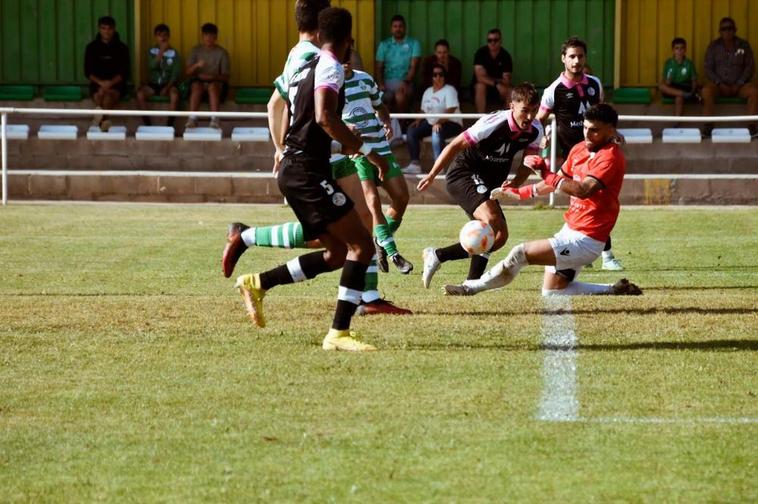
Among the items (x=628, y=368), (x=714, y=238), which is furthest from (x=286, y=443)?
(x=714, y=238)

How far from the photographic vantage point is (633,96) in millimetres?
21625

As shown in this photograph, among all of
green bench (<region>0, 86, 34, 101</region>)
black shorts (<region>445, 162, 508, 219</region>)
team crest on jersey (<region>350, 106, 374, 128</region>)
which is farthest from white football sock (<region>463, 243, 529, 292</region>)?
green bench (<region>0, 86, 34, 101</region>)

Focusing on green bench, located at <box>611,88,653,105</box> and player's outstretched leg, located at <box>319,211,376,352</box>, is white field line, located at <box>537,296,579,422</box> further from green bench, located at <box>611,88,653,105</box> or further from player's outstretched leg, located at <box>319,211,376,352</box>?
green bench, located at <box>611,88,653,105</box>

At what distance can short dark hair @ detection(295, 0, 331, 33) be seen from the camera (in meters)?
9.07

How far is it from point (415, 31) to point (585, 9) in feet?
8.51

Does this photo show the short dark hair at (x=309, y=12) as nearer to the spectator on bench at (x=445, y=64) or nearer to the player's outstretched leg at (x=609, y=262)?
the player's outstretched leg at (x=609, y=262)

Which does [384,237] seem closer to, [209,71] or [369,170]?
[369,170]

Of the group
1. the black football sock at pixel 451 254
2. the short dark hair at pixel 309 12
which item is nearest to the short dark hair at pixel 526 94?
the black football sock at pixel 451 254

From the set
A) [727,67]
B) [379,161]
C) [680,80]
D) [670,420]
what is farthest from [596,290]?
[727,67]

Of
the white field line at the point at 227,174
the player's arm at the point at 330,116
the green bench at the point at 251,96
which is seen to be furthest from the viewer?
the green bench at the point at 251,96

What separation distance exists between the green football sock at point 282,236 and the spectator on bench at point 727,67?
12998 millimetres

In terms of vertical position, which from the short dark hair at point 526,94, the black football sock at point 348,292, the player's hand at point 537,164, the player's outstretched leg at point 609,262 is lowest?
the player's outstretched leg at point 609,262

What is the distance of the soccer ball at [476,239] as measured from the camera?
999cm

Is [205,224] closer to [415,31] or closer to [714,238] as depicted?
[714,238]
